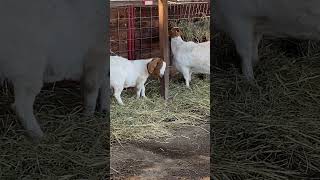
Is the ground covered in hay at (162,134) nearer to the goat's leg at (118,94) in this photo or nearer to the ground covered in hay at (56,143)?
the goat's leg at (118,94)

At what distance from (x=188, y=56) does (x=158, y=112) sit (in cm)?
49

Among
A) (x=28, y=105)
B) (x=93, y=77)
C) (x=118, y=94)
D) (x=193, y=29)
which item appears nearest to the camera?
(x=28, y=105)

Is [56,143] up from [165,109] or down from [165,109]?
up

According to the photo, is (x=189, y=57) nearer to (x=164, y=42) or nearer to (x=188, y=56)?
(x=188, y=56)

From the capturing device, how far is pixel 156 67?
2.62 metres

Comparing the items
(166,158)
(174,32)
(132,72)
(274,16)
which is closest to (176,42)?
(174,32)

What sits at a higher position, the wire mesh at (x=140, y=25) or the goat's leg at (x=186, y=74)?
the wire mesh at (x=140, y=25)

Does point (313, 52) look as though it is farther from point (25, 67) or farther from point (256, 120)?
point (25, 67)

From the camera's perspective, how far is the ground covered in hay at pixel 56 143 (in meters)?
1.34

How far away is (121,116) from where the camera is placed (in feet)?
7.46

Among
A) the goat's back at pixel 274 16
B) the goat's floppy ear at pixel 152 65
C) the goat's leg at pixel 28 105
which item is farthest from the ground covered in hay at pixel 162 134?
the goat's back at pixel 274 16

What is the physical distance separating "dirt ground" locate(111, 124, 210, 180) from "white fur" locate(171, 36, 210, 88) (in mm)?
663

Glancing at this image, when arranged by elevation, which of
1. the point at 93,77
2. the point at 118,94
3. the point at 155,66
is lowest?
the point at 118,94

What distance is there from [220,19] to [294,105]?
0.43 meters
